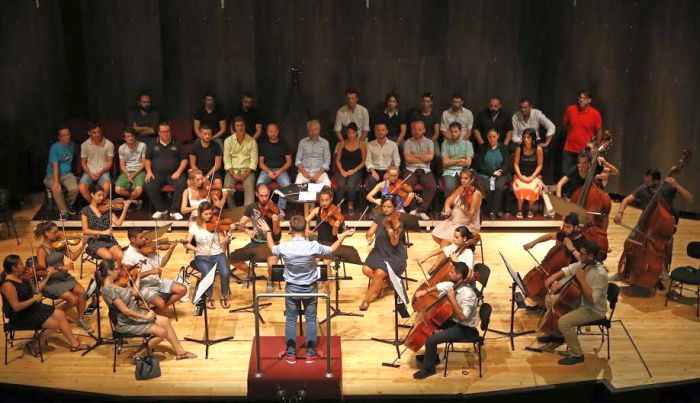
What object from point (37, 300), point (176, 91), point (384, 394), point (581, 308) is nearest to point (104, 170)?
point (176, 91)

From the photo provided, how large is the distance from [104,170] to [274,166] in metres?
2.02

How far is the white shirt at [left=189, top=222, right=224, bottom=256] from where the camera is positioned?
7.79 m

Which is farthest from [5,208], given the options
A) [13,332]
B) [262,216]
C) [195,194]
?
[262,216]

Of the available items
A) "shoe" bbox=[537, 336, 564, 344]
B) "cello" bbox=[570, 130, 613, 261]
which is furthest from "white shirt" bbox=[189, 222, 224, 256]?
"cello" bbox=[570, 130, 613, 261]

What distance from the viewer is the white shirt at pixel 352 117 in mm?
10789

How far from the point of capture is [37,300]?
6.84 meters

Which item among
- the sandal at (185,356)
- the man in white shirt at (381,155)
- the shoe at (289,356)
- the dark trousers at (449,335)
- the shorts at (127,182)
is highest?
the man in white shirt at (381,155)

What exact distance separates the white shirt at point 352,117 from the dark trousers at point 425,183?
1.04 meters

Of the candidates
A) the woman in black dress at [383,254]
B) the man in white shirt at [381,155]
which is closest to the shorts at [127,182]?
the man in white shirt at [381,155]

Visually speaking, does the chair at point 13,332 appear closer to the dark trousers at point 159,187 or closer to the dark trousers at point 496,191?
the dark trousers at point 159,187

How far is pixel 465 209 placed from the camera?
27.9 feet

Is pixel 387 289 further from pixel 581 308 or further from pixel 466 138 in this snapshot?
pixel 466 138

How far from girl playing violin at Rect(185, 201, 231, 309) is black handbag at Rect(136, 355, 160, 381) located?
1291 millimetres

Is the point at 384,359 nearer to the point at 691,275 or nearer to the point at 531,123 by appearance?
the point at 691,275
